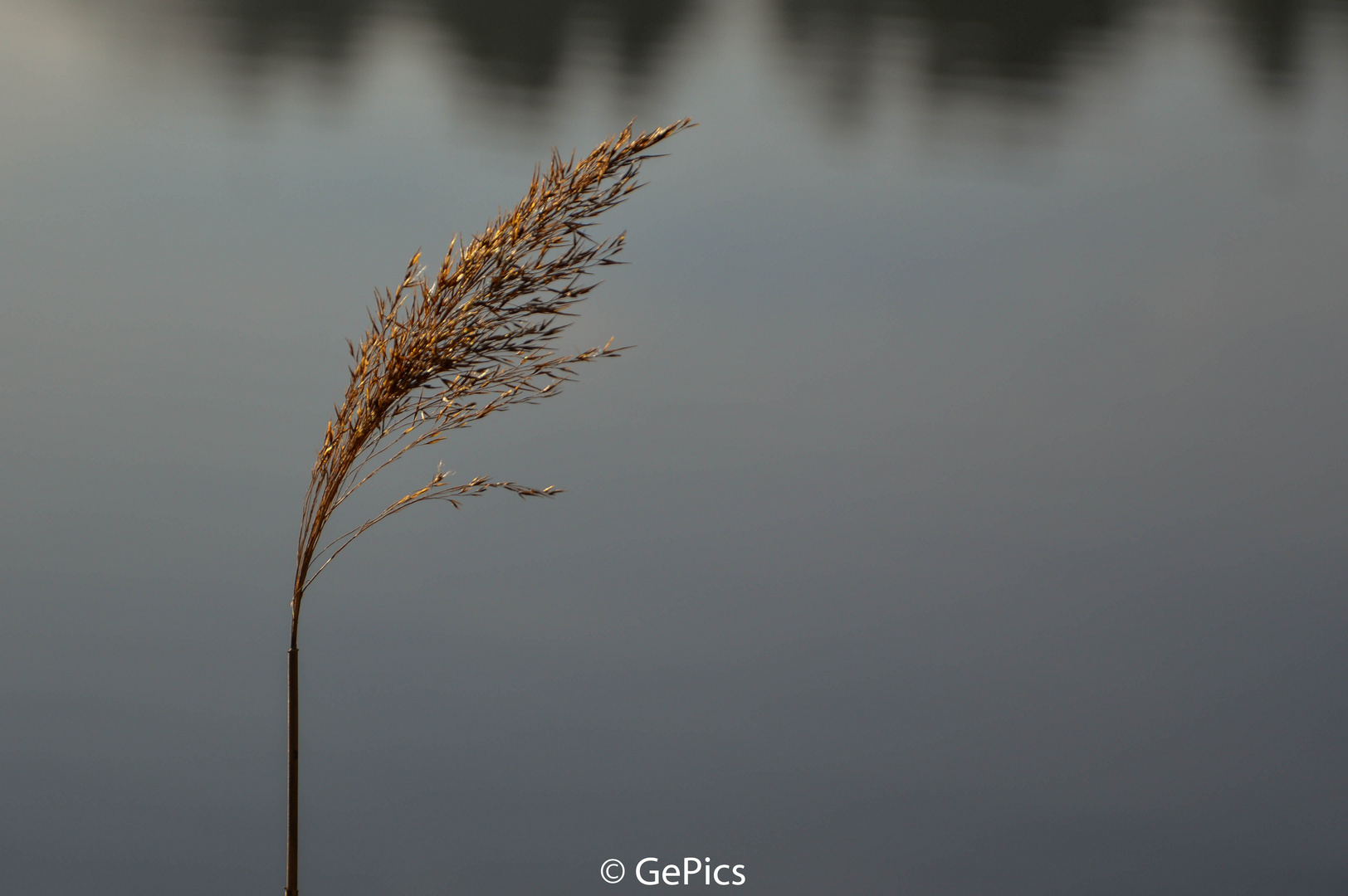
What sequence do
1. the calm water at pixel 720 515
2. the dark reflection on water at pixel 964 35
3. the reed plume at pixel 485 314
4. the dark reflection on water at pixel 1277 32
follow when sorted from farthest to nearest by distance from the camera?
the dark reflection on water at pixel 1277 32, the dark reflection on water at pixel 964 35, the calm water at pixel 720 515, the reed plume at pixel 485 314

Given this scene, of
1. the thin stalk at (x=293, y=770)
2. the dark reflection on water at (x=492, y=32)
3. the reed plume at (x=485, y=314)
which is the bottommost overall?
the thin stalk at (x=293, y=770)

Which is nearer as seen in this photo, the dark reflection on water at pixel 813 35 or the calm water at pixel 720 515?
the calm water at pixel 720 515

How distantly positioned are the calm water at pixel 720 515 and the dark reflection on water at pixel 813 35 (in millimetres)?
880

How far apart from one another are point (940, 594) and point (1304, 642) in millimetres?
1048

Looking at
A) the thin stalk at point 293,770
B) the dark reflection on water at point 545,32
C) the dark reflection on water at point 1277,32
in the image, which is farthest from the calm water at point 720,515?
the thin stalk at point 293,770

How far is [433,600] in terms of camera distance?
409 cm

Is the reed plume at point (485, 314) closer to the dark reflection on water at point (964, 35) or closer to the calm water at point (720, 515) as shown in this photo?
the calm water at point (720, 515)

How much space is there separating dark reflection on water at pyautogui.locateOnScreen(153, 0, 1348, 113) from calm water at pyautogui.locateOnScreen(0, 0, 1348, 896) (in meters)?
0.88

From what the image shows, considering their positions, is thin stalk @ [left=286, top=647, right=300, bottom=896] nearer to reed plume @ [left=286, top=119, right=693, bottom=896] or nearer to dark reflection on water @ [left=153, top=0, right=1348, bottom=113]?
reed plume @ [left=286, top=119, right=693, bottom=896]

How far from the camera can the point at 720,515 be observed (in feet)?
14.9

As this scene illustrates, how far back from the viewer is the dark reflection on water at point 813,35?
870 centimetres

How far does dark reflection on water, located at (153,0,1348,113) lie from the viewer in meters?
8.70

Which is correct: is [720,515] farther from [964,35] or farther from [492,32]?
[964,35]

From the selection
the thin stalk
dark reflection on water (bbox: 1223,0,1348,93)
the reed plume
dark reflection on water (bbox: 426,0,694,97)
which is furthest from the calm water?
the reed plume
